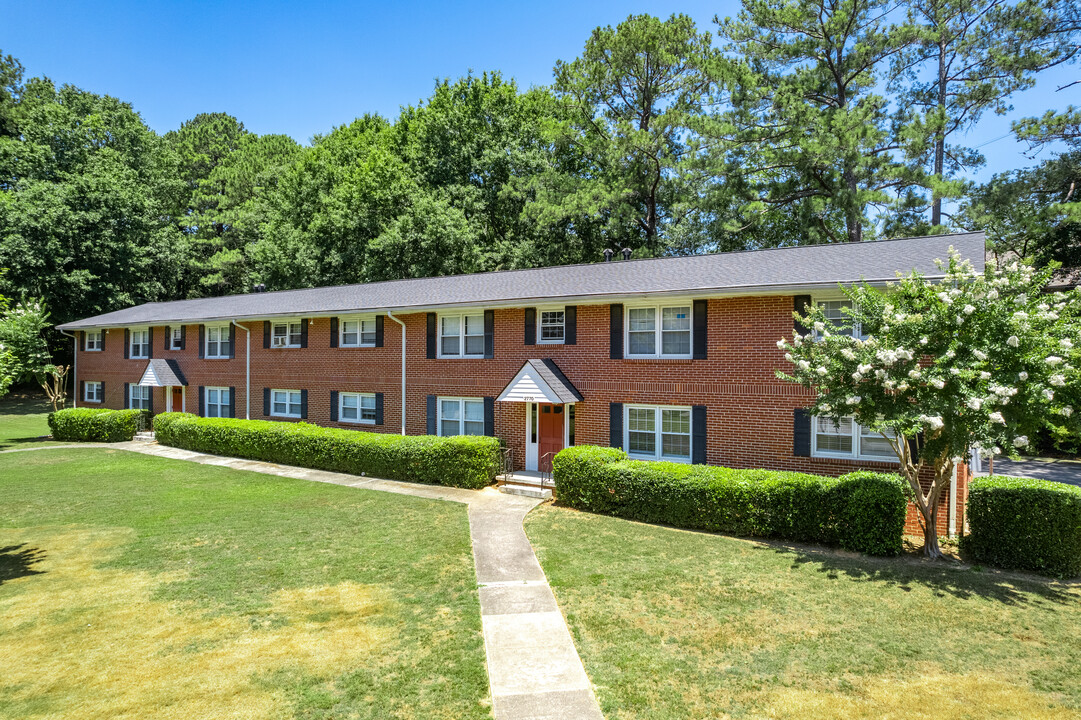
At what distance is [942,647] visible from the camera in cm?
671

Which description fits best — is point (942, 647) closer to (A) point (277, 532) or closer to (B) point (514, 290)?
(A) point (277, 532)

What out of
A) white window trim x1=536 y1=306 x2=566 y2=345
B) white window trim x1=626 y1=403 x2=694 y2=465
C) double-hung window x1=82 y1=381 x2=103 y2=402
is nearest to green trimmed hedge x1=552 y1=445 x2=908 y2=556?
white window trim x1=626 y1=403 x2=694 y2=465

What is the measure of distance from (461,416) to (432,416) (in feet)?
3.17

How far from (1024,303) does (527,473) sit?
11.4m

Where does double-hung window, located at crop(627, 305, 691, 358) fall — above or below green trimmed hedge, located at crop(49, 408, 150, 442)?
above

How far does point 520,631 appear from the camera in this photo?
278 inches

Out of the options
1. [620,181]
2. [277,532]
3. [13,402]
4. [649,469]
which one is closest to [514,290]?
[649,469]

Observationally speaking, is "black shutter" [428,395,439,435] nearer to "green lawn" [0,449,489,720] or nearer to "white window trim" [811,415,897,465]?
"green lawn" [0,449,489,720]

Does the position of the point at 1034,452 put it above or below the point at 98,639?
above

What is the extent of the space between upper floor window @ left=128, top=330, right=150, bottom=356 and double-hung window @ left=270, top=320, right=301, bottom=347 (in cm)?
909

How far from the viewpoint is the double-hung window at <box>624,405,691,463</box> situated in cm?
1430

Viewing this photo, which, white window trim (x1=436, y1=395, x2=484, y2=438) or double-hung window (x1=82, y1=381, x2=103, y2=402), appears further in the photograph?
double-hung window (x1=82, y1=381, x2=103, y2=402)

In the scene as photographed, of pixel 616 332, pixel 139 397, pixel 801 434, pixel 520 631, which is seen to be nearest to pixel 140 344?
pixel 139 397

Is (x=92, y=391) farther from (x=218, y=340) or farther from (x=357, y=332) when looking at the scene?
(x=357, y=332)
